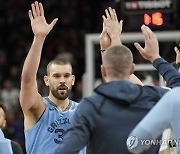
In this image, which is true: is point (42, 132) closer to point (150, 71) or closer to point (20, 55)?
point (150, 71)

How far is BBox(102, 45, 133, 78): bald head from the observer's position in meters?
4.61

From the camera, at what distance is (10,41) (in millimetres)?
17984

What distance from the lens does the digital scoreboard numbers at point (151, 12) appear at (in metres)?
10.6

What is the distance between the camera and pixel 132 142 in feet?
14.7

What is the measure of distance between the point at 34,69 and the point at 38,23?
388mm

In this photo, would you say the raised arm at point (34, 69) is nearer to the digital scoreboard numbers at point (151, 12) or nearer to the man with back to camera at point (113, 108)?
the man with back to camera at point (113, 108)

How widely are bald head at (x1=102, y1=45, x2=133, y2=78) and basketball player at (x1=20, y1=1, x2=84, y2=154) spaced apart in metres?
1.12

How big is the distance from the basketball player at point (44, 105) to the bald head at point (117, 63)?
1121 mm

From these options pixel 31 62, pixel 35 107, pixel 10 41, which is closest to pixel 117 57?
pixel 31 62

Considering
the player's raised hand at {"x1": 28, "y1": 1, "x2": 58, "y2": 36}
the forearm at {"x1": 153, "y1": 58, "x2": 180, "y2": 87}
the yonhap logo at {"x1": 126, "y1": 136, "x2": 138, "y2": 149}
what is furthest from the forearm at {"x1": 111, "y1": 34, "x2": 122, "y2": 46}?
the yonhap logo at {"x1": 126, "y1": 136, "x2": 138, "y2": 149}

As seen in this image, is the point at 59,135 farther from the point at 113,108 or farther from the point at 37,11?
the point at 113,108

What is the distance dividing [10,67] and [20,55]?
55 centimetres

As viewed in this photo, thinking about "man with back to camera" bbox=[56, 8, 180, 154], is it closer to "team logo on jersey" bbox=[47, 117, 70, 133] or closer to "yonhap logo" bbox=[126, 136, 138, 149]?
"yonhap logo" bbox=[126, 136, 138, 149]

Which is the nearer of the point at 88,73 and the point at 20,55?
the point at 88,73
